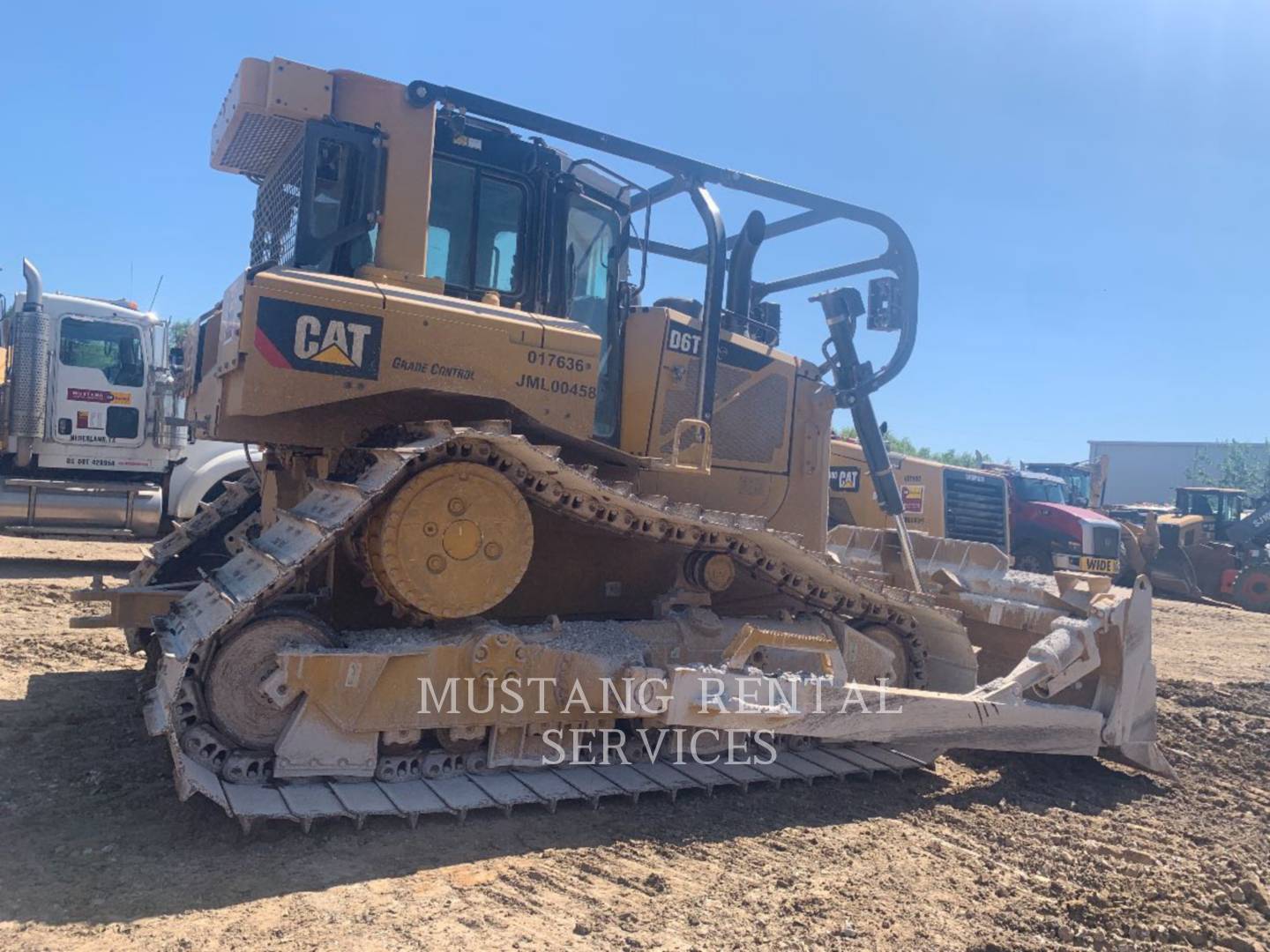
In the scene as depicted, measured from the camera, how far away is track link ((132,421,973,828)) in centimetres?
386

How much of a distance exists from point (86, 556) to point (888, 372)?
Answer: 1093 centimetres

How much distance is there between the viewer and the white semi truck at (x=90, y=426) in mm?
11672

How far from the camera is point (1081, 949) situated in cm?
345

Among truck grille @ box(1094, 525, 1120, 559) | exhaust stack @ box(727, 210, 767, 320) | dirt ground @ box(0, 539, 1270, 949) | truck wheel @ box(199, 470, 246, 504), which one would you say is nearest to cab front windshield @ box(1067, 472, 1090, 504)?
truck grille @ box(1094, 525, 1120, 559)

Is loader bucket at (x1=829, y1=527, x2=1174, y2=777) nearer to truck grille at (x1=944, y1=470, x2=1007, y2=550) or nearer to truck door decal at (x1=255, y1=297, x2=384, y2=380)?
truck door decal at (x1=255, y1=297, x2=384, y2=380)

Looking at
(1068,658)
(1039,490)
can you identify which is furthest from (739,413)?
(1039,490)

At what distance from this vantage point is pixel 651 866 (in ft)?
12.8

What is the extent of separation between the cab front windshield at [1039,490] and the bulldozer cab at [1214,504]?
20.6ft

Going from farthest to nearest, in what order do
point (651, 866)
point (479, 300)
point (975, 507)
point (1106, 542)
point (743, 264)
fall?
point (1106, 542) → point (975, 507) → point (743, 264) → point (479, 300) → point (651, 866)

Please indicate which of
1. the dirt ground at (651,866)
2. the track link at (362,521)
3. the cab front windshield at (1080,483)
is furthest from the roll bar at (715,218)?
the cab front windshield at (1080,483)

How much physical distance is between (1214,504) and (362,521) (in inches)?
1013

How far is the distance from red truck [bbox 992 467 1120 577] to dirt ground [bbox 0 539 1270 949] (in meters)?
13.8

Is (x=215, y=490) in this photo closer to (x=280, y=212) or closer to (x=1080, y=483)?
(x=280, y=212)

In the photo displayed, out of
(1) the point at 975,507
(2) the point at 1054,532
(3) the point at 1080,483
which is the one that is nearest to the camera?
(1) the point at 975,507
